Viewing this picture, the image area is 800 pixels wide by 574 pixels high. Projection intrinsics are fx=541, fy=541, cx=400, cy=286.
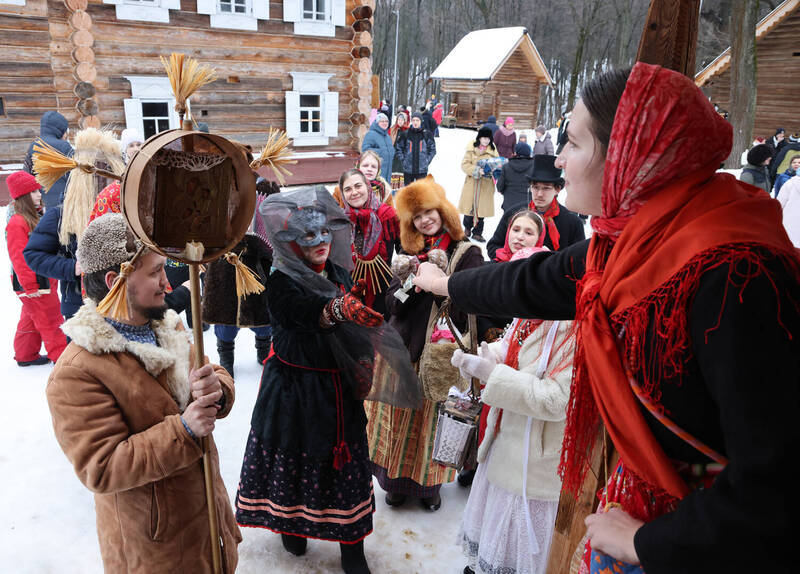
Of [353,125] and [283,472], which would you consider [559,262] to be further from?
[353,125]

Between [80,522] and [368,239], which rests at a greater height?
[368,239]

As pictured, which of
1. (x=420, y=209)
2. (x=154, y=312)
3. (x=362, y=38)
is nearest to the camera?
(x=154, y=312)

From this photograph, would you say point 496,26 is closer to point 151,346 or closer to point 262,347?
point 262,347

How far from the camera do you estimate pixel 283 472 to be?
2777mm

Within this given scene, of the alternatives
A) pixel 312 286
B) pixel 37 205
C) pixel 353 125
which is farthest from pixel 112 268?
pixel 353 125

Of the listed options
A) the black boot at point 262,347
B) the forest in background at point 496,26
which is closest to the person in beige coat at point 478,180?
the black boot at point 262,347

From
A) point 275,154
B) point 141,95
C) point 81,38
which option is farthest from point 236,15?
Result: point 275,154

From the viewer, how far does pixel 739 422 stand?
3.01 ft

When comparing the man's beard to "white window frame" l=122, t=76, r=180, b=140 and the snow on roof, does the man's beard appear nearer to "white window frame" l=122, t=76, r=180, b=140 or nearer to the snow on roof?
"white window frame" l=122, t=76, r=180, b=140

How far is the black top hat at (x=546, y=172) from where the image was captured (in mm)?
5004

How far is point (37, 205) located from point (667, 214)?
5399 millimetres

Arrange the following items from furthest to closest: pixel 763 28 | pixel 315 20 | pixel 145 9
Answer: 1. pixel 763 28
2. pixel 315 20
3. pixel 145 9

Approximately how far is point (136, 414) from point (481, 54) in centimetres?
3174

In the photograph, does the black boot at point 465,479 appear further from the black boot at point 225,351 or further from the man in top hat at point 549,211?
the black boot at point 225,351
